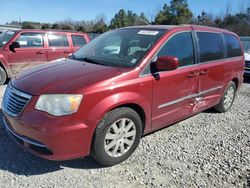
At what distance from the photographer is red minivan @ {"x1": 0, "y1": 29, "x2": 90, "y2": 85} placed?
25.6 feet

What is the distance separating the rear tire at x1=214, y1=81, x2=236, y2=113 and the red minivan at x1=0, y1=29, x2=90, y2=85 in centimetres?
527

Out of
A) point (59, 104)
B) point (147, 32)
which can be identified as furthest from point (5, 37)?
point (59, 104)

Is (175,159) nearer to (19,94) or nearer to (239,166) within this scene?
(239,166)

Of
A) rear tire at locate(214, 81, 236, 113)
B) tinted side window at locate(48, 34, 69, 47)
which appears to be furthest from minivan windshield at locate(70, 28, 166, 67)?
tinted side window at locate(48, 34, 69, 47)

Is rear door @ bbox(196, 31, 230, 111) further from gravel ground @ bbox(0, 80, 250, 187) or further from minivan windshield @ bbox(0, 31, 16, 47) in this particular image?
minivan windshield @ bbox(0, 31, 16, 47)

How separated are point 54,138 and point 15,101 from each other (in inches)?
28.8

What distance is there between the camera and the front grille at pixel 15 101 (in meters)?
3.09

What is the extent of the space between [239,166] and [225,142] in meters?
0.76

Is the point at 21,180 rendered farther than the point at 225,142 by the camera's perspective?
No

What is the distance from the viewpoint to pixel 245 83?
9.51 m

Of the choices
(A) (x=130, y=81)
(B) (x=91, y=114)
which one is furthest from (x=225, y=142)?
(B) (x=91, y=114)

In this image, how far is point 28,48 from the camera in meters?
8.13

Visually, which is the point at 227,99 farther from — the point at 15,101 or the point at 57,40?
the point at 57,40

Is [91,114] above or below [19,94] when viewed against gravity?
below
